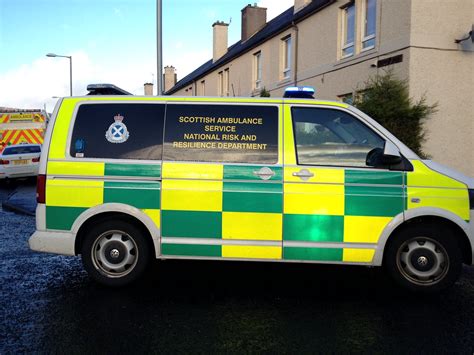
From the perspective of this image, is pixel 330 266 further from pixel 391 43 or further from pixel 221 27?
pixel 221 27

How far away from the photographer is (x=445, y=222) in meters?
4.43

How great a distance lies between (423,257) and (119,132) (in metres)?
3.21

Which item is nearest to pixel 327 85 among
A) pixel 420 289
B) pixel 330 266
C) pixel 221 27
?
pixel 330 266

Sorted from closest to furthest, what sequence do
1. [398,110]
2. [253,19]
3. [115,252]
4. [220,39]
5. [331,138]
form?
[331,138]
[115,252]
[398,110]
[253,19]
[220,39]

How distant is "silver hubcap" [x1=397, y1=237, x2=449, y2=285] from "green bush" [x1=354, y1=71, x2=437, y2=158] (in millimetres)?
6495

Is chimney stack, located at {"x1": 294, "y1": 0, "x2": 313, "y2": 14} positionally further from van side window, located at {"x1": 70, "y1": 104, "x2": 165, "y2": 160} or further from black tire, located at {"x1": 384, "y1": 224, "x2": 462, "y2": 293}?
black tire, located at {"x1": 384, "y1": 224, "x2": 462, "y2": 293}

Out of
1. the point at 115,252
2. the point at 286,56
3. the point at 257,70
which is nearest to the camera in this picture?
the point at 115,252

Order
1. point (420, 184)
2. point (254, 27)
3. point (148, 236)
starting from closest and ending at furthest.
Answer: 1. point (420, 184)
2. point (148, 236)
3. point (254, 27)

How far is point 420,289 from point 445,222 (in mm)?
687

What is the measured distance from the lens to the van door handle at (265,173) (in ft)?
14.4

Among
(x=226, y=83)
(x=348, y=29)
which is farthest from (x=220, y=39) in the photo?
(x=348, y=29)

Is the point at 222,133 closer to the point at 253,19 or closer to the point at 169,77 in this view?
the point at 253,19

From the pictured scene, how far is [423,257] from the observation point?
Result: 4422mm

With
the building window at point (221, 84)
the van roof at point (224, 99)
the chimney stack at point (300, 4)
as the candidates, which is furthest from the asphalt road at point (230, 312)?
the building window at point (221, 84)
